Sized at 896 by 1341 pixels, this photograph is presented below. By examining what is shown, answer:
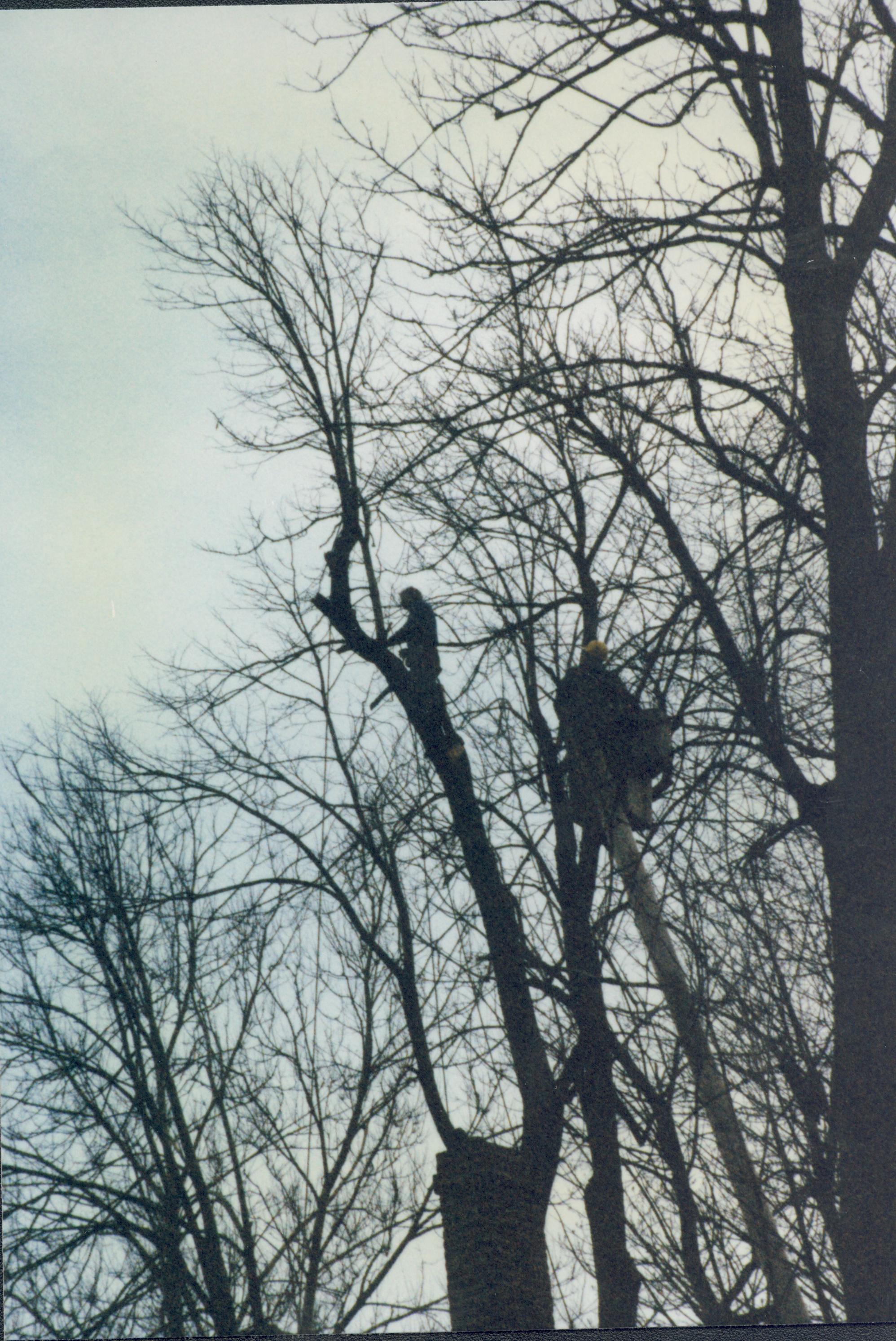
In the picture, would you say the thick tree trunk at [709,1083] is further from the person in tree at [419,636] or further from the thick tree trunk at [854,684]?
the person in tree at [419,636]

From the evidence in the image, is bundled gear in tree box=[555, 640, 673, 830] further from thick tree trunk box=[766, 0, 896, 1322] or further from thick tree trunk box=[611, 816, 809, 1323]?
thick tree trunk box=[766, 0, 896, 1322]

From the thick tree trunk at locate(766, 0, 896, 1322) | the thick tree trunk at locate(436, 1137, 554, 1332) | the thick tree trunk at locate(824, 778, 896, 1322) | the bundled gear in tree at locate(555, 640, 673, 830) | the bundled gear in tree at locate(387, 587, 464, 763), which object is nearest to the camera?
the thick tree trunk at locate(824, 778, 896, 1322)

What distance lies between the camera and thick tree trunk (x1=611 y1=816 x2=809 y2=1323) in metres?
3.93

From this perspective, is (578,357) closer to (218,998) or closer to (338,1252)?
(218,998)

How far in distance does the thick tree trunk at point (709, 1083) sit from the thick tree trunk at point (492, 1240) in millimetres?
622

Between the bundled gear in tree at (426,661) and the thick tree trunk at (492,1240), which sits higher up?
the bundled gear in tree at (426,661)

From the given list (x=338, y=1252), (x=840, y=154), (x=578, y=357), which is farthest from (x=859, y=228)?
(x=338, y=1252)

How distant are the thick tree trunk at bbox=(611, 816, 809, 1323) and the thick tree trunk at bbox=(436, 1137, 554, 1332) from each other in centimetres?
62

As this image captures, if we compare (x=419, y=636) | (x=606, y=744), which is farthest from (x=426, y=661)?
(x=606, y=744)

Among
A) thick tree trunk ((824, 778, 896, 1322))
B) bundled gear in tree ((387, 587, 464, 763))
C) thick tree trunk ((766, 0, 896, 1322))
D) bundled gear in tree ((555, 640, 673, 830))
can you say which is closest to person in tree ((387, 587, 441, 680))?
bundled gear in tree ((387, 587, 464, 763))

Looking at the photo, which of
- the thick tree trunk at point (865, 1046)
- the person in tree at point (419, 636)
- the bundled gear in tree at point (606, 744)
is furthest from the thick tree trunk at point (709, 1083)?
the person in tree at point (419, 636)

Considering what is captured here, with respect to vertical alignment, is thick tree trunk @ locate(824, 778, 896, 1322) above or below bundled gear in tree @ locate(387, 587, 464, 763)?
below

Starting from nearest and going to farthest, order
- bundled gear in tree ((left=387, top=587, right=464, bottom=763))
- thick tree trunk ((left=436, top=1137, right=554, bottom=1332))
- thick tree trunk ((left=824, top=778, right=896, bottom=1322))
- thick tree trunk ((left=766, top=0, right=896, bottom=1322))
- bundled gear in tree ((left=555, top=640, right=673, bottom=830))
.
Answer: thick tree trunk ((left=824, top=778, right=896, bottom=1322))
thick tree trunk ((left=766, top=0, right=896, bottom=1322))
thick tree trunk ((left=436, top=1137, right=554, bottom=1332))
bundled gear in tree ((left=555, top=640, right=673, bottom=830))
bundled gear in tree ((left=387, top=587, right=464, bottom=763))

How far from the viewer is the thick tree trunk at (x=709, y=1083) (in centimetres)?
393
